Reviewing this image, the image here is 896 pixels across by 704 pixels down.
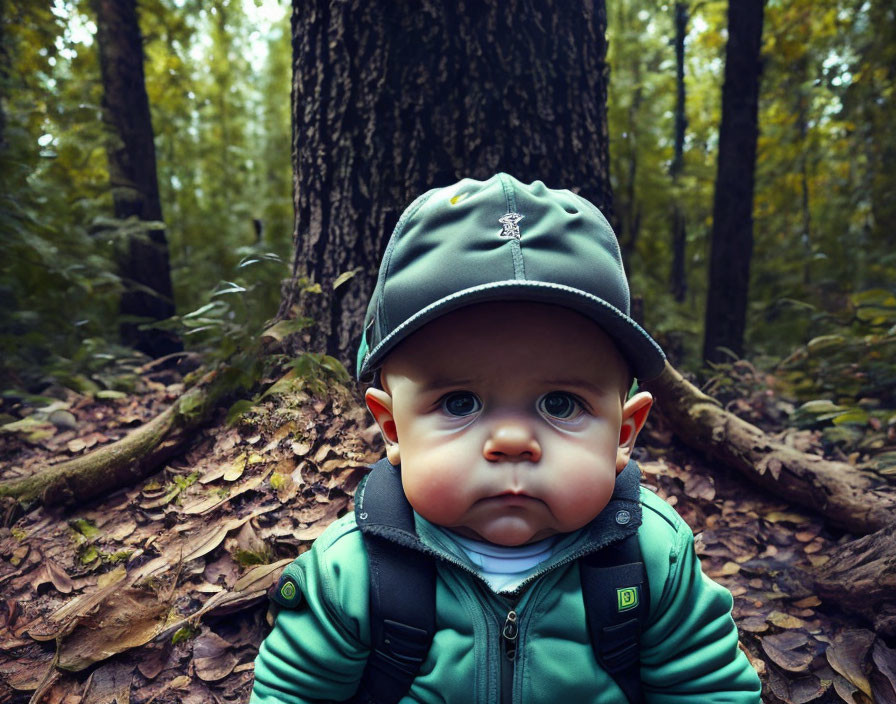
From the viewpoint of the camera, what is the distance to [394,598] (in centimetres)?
159

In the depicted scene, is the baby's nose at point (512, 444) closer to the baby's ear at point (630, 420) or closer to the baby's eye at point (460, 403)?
the baby's eye at point (460, 403)

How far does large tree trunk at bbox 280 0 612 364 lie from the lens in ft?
8.81

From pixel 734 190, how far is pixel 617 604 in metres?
6.01

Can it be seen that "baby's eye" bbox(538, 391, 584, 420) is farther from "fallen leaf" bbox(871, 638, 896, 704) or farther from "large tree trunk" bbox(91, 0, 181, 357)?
"large tree trunk" bbox(91, 0, 181, 357)

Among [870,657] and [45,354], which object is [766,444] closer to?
[870,657]

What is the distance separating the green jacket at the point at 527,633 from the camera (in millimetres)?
1562

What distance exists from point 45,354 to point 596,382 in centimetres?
490

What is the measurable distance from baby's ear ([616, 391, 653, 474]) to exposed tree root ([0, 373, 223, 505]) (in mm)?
2010

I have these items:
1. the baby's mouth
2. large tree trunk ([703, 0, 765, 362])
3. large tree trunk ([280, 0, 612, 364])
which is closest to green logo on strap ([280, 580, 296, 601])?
the baby's mouth

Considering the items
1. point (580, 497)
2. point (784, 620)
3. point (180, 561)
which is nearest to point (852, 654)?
point (784, 620)

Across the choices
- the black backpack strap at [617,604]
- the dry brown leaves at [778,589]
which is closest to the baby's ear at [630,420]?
the black backpack strap at [617,604]

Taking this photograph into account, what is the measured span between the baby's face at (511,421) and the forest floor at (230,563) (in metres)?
1.02

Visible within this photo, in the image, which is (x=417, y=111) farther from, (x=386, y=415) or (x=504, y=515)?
(x=504, y=515)

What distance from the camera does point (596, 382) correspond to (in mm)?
1511
